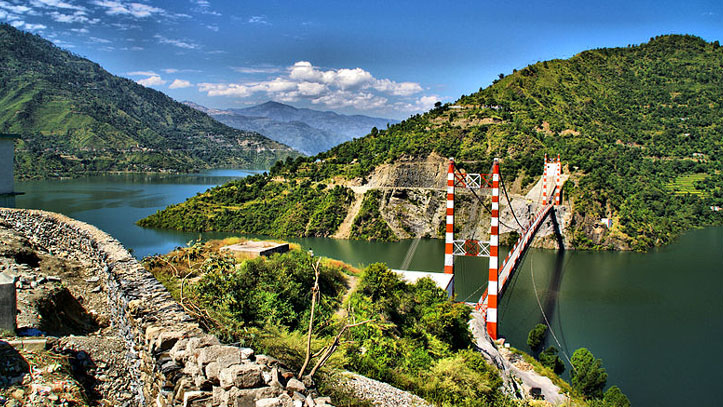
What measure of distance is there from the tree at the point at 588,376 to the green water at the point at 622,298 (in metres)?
0.98

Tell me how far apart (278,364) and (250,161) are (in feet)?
372

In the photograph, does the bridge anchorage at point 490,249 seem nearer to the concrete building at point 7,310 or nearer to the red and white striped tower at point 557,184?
the concrete building at point 7,310

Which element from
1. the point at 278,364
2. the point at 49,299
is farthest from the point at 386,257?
the point at 278,364

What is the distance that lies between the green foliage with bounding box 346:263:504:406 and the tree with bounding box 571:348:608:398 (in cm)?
305

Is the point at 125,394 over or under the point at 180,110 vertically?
under

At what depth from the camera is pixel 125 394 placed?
3.72m

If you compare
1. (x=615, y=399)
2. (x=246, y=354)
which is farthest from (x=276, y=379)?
(x=615, y=399)

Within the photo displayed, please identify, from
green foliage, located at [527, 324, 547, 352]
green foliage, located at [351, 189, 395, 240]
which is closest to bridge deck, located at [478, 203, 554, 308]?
green foliage, located at [527, 324, 547, 352]

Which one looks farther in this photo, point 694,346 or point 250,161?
point 250,161

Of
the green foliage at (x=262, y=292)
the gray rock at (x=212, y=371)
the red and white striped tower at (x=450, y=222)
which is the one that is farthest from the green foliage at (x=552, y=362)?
the gray rock at (x=212, y=371)

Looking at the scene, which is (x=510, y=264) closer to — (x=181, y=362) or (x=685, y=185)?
(x=181, y=362)

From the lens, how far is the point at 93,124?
8669 cm

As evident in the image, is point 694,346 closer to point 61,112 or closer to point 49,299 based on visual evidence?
point 49,299

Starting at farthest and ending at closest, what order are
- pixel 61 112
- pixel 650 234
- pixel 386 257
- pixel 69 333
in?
1. pixel 61 112
2. pixel 650 234
3. pixel 386 257
4. pixel 69 333
